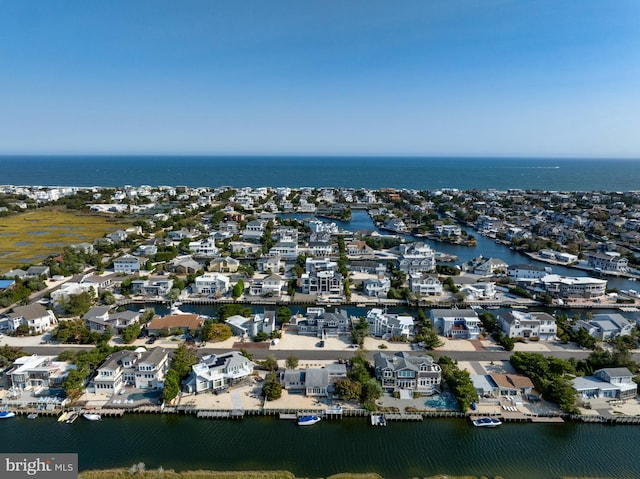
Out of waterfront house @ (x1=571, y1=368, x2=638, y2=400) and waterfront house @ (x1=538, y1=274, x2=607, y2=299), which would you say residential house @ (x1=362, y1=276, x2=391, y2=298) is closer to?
waterfront house @ (x1=538, y1=274, x2=607, y2=299)

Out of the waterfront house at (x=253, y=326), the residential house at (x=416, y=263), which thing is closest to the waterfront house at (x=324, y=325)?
the waterfront house at (x=253, y=326)

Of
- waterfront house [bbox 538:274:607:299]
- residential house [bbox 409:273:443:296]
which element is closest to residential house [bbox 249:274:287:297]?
residential house [bbox 409:273:443:296]

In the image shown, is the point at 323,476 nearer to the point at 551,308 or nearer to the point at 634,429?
the point at 634,429

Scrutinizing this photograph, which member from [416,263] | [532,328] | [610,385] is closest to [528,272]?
[416,263]

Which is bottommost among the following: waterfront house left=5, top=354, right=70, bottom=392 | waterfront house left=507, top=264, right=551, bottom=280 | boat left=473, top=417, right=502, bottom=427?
boat left=473, top=417, right=502, bottom=427

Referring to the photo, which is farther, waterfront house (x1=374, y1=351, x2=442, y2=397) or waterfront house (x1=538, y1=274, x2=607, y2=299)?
waterfront house (x1=538, y1=274, x2=607, y2=299)

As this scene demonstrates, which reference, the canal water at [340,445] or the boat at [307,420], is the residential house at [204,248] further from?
the boat at [307,420]

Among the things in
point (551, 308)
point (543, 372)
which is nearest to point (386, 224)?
point (551, 308)
